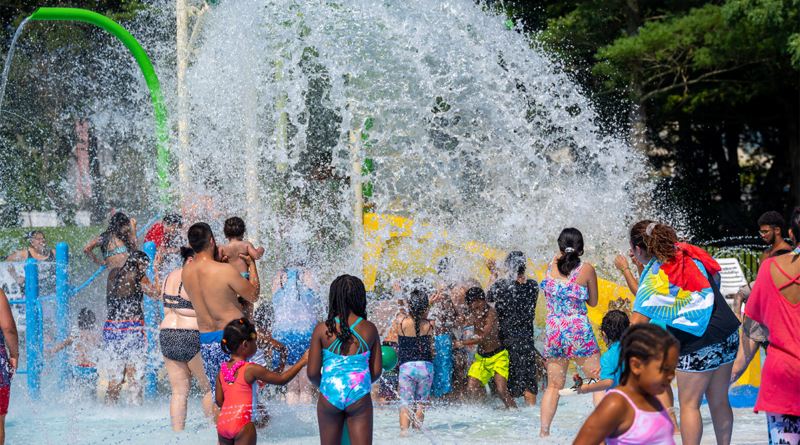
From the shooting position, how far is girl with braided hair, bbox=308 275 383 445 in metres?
3.67

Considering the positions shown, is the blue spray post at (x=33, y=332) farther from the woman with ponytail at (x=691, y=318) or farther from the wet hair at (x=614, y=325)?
the woman with ponytail at (x=691, y=318)

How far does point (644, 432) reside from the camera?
2.43 meters

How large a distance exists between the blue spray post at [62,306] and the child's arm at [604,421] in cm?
557

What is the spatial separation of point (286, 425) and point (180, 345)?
3.57ft

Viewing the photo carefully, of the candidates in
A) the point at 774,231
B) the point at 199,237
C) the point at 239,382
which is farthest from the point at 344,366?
the point at 774,231

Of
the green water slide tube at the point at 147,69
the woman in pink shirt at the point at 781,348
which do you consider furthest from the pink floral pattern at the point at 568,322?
the green water slide tube at the point at 147,69

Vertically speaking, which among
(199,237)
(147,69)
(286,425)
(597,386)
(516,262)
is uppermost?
(147,69)

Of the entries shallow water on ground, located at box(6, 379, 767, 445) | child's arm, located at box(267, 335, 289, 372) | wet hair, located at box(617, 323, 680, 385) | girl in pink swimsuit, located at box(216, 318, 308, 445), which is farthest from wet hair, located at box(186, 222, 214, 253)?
wet hair, located at box(617, 323, 680, 385)

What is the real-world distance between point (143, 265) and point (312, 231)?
2497mm

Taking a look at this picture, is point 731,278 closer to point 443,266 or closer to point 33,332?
point 443,266

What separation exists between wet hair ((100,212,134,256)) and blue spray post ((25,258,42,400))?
69 centimetres

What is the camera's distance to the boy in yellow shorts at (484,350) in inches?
239

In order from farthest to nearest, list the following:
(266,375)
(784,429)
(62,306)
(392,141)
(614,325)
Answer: (392,141)
(62,306)
(614,325)
(266,375)
(784,429)

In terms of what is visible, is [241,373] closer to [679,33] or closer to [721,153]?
[679,33]
